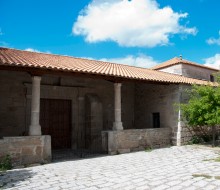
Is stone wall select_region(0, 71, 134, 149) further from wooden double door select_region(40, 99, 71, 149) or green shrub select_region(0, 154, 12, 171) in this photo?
green shrub select_region(0, 154, 12, 171)

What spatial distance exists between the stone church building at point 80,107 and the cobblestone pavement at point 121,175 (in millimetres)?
1340

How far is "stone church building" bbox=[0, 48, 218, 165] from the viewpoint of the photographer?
26.4ft

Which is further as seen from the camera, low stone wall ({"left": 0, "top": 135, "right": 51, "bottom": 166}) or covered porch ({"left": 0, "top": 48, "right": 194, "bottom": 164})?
covered porch ({"left": 0, "top": 48, "right": 194, "bottom": 164})

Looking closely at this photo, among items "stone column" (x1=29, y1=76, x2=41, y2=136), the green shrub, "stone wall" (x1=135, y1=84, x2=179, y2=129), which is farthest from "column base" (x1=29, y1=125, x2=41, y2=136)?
"stone wall" (x1=135, y1=84, x2=179, y2=129)

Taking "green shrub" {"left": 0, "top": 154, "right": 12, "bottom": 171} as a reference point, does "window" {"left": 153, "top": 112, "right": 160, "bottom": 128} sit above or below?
above

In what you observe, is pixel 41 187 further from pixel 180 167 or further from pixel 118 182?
pixel 180 167

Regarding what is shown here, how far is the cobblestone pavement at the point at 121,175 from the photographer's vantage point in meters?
5.05

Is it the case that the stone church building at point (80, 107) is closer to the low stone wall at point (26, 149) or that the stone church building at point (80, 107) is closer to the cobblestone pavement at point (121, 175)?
the low stone wall at point (26, 149)

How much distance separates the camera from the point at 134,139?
33.0 ft

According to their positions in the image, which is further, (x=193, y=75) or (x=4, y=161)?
(x=193, y=75)

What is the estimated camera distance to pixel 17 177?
19.5ft

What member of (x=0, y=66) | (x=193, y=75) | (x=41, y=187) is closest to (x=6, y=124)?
(x=0, y=66)

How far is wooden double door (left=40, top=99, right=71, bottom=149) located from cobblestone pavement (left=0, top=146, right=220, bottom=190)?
10.3ft

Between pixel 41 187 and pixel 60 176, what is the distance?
2.99ft
